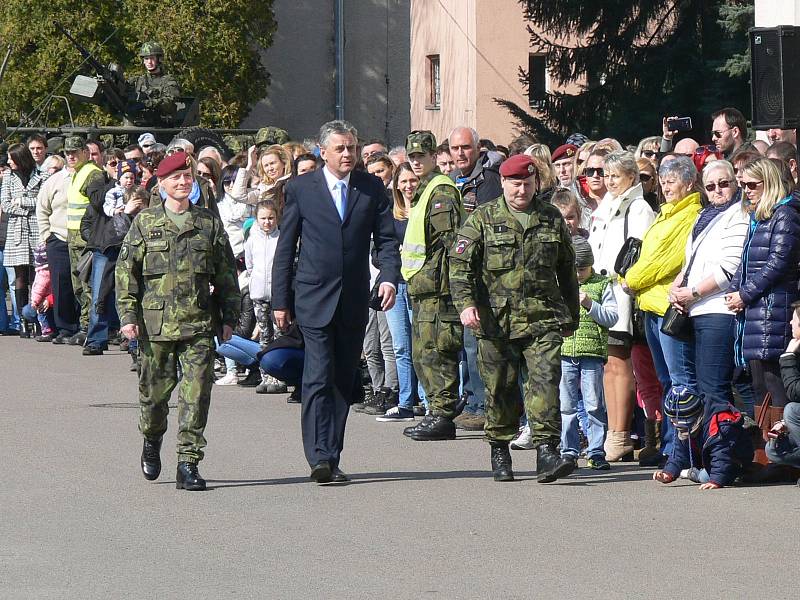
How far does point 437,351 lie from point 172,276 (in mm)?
2850

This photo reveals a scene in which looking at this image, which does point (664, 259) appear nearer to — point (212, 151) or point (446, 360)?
point (446, 360)

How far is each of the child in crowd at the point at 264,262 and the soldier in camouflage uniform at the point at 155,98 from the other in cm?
1055

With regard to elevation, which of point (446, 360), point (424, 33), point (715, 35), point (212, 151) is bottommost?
point (446, 360)

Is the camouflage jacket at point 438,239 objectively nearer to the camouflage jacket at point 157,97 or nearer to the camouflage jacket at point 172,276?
the camouflage jacket at point 172,276

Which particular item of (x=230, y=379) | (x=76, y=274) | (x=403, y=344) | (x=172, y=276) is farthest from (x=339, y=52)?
(x=172, y=276)

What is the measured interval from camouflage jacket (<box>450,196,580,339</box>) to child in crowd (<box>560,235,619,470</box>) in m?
0.77

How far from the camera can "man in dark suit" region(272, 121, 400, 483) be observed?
10094mm

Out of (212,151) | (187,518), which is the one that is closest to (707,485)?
(187,518)

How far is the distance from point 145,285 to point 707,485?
355 centimetres

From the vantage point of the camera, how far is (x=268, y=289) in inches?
578

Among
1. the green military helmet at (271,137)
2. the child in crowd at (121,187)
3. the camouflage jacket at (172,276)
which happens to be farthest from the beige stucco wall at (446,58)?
the camouflage jacket at (172,276)

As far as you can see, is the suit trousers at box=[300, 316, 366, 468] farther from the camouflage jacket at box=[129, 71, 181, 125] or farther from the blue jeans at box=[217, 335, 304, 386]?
the camouflage jacket at box=[129, 71, 181, 125]

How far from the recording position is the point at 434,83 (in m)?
41.4

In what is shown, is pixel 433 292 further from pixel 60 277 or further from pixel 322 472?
pixel 60 277
